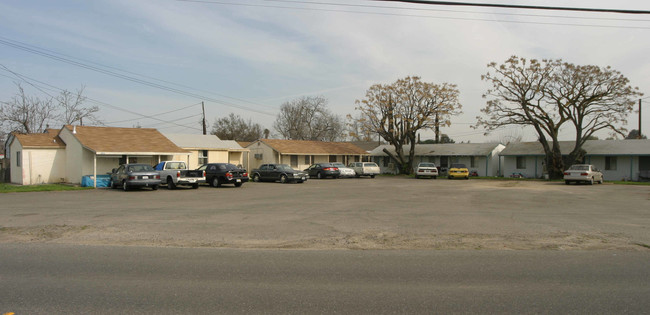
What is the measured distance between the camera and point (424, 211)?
14.4 meters

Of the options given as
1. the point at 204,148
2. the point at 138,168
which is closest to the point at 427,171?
the point at 204,148

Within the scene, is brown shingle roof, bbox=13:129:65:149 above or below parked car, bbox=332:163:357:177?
above

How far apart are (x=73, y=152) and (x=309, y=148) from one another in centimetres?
2468

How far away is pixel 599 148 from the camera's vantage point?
4056 centimetres

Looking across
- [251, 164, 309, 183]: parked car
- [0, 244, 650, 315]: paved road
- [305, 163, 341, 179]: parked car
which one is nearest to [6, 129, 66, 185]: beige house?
[251, 164, 309, 183]: parked car

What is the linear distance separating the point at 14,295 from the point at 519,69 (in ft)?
137

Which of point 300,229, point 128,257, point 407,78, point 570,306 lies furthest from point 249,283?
point 407,78

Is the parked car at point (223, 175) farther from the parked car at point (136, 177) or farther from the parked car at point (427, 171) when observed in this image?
the parked car at point (427, 171)

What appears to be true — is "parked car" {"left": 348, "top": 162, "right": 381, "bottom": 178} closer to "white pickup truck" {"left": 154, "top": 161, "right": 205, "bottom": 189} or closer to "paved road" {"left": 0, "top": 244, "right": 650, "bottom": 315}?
"white pickup truck" {"left": 154, "top": 161, "right": 205, "bottom": 189}

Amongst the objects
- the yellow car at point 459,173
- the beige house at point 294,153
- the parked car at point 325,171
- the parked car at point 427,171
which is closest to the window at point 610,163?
the yellow car at point 459,173

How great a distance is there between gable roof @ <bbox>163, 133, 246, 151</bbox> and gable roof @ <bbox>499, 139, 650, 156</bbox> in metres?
28.8

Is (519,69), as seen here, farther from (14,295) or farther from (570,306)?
(14,295)

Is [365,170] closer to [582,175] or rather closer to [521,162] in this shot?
[521,162]

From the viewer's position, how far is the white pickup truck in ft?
82.7
